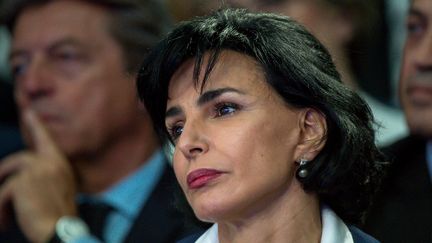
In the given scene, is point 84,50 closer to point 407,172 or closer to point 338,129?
point 407,172

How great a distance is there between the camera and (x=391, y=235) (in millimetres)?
2057

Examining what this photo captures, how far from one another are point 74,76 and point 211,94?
110 centimetres

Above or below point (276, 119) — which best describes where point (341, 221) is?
below

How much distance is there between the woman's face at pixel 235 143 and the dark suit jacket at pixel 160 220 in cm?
54

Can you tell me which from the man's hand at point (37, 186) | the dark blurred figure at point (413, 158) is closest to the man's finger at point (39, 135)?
the man's hand at point (37, 186)

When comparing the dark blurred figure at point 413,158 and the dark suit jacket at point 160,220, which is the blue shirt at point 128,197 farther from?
the dark blurred figure at point 413,158

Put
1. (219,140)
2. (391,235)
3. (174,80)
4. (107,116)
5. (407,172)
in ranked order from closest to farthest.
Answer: (219,140) → (174,80) → (391,235) → (407,172) → (107,116)

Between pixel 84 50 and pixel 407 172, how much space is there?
37.4 inches

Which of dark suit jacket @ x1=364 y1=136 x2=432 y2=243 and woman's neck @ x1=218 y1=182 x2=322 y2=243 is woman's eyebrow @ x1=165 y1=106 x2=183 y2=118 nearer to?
woman's neck @ x1=218 y1=182 x2=322 y2=243

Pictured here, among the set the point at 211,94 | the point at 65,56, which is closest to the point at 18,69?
the point at 65,56

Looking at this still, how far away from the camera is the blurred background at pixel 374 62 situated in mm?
2967

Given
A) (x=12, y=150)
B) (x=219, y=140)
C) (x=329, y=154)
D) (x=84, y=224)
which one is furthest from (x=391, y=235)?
(x=12, y=150)

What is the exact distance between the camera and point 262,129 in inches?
65.7

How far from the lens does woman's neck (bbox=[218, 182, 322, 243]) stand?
A: 1.71 meters
